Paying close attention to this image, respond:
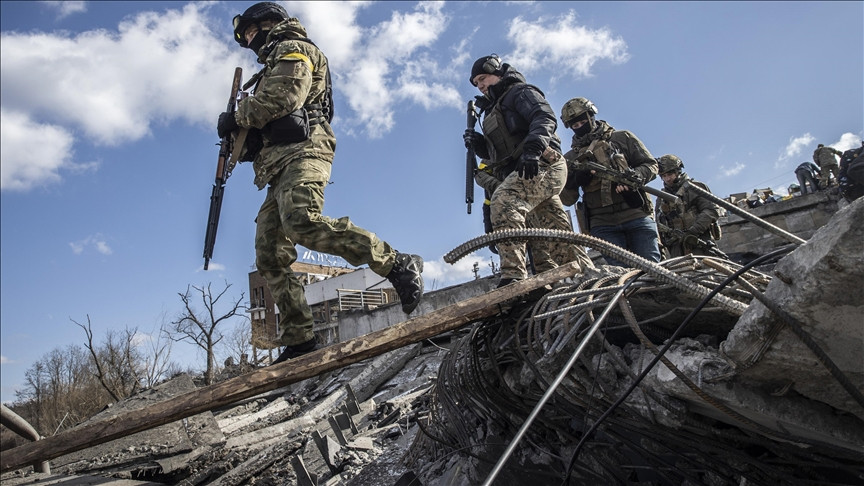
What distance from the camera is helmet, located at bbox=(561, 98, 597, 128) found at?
4.59 meters

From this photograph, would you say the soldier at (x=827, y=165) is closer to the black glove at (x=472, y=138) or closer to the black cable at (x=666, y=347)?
the black glove at (x=472, y=138)

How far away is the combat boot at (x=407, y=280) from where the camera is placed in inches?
106

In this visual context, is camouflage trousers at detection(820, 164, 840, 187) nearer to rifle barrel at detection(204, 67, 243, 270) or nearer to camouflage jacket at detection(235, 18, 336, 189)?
camouflage jacket at detection(235, 18, 336, 189)

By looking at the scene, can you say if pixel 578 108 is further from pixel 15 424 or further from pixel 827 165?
pixel 827 165

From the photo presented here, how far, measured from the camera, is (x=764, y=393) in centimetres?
129

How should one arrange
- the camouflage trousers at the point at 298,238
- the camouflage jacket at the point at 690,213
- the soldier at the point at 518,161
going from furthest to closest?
the camouflage jacket at the point at 690,213, the soldier at the point at 518,161, the camouflage trousers at the point at 298,238

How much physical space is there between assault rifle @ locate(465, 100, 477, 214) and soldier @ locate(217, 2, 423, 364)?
5.10 ft

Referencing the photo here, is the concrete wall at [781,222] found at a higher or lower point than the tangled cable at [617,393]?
higher

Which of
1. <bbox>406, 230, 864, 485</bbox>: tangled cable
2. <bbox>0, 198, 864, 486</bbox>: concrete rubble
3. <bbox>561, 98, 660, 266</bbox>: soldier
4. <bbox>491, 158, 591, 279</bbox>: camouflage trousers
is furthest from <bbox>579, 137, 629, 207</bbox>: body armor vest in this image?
<bbox>0, 198, 864, 486</bbox>: concrete rubble

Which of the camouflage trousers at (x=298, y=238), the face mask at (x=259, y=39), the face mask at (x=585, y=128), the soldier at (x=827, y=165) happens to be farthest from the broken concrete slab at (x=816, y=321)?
the soldier at (x=827, y=165)

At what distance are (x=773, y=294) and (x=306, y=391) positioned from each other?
830 cm

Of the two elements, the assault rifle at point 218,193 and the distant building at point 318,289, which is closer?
the assault rifle at point 218,193

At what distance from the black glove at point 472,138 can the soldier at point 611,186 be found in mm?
882

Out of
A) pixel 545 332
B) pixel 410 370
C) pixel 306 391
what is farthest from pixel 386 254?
pixel 306 391
